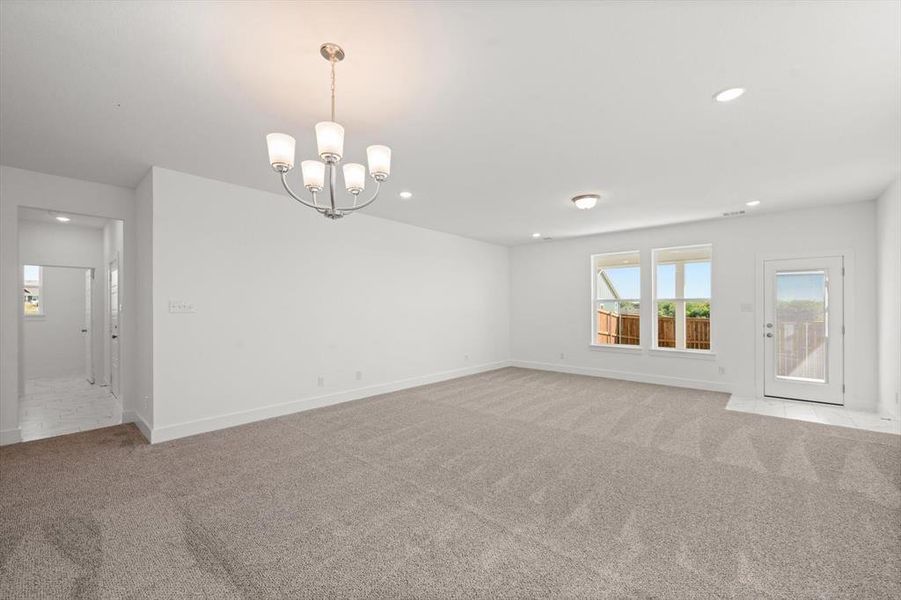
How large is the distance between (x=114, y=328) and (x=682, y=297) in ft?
29.5

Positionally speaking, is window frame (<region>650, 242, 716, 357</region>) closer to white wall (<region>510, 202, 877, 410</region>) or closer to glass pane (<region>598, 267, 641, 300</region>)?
white wall (<region>510, 202, 877, 410</region>)

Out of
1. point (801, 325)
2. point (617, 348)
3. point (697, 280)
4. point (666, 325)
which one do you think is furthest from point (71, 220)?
point (801, 325)

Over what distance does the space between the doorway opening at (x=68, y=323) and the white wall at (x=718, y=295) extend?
683 centimetres

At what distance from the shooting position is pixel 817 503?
2.49 m

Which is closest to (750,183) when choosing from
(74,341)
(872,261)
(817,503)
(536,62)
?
(872,261)

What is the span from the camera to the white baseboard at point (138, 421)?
12.3 feet

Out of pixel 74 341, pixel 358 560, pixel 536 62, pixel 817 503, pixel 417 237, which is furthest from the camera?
pixel 74 341

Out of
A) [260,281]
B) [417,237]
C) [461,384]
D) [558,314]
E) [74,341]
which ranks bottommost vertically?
[461,384]

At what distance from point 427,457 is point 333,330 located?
8.22ft

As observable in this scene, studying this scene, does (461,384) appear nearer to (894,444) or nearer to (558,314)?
(558,314)

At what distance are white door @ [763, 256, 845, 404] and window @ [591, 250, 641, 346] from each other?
1832 millimetres

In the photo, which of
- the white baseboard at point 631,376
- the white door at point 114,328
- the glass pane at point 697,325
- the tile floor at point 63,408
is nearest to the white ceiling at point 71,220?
the white door at point 114,328

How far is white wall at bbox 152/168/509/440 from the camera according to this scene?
380 centimetres

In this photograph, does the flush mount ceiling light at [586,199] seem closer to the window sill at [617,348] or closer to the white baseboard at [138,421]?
the window sill at [617,348]
